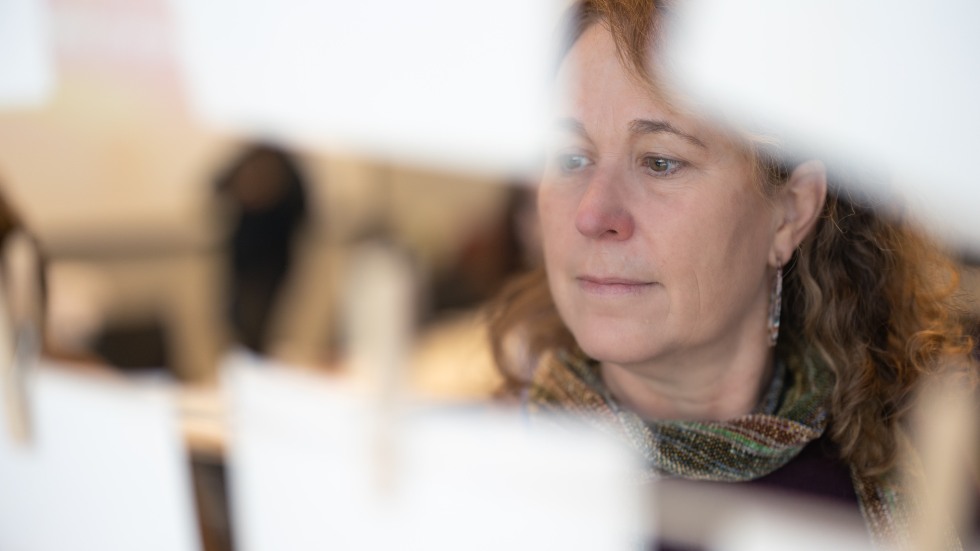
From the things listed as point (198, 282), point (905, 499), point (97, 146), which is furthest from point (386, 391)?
point (198, 282)

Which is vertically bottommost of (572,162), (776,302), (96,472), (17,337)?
(96,472)

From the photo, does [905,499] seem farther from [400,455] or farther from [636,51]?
[400,455]

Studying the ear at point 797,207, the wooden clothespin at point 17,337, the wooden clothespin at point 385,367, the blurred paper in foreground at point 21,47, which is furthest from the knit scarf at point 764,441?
the blurred paper in foreground at point 21,47

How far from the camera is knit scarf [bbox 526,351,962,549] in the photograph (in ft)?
2.37

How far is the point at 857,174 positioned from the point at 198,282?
9.65 feet

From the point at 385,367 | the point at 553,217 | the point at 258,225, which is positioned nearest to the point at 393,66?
the point at 385,367

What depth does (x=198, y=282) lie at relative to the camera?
3238 mm

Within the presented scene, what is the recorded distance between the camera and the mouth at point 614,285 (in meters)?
0.69

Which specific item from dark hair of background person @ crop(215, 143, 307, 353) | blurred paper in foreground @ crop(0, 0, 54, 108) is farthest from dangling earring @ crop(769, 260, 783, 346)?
dark hair of background person @ crop(215, 143, 307, 353)

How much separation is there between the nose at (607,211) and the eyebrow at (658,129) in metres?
0.05

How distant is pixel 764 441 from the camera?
0.73 m

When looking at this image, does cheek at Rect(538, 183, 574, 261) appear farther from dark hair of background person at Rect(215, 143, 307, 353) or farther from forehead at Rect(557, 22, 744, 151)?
dark hair of background person at Rect(215, 143, 307, 353)

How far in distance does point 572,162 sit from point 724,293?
0.57ft

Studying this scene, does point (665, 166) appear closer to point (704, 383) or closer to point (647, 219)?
point (647, 219)
